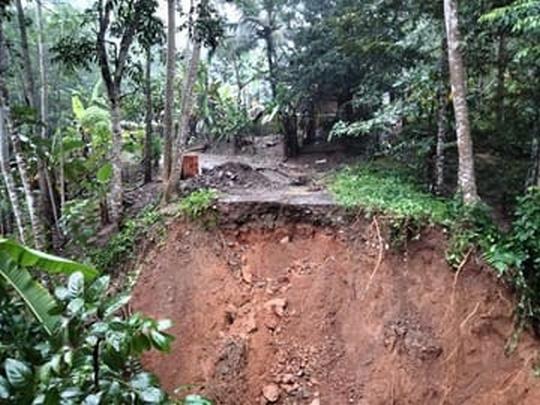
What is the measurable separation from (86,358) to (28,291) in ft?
4.45

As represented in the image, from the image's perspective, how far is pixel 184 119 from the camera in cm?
687

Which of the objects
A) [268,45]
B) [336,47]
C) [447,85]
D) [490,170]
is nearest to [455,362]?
[490,170]

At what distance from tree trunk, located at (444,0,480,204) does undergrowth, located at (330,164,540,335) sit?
0.23 m

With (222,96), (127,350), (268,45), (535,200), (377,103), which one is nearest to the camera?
(127,350)

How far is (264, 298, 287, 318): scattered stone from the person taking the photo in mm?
6097

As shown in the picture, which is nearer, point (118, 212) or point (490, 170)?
point (490, 170)

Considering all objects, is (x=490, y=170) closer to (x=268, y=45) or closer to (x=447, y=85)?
(x=447, y=85)

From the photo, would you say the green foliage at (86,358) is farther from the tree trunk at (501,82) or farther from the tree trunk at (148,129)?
the tree trunk at (148,129)

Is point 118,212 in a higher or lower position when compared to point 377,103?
lower

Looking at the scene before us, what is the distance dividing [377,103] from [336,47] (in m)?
1.21

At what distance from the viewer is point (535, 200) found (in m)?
5.15

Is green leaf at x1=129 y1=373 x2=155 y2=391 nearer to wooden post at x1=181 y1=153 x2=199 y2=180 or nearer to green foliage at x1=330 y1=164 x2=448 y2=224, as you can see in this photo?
green foliage at x1=330 y1=164 x2=448 y2=224

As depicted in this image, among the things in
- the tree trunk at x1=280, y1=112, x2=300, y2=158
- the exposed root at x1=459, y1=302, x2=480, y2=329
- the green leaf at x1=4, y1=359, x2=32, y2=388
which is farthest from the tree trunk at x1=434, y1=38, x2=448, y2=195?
the green leaf at x1=4, y1=359, x2=32, y2=388

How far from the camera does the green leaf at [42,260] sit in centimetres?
294
